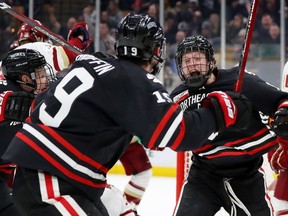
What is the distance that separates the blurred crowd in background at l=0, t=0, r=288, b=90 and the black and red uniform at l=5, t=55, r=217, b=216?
4.99 meters

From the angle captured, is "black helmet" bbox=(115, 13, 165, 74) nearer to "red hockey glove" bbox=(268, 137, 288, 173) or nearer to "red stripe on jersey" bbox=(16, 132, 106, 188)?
"red stripe on jersey" bbox=(16, 132, 106, 188)

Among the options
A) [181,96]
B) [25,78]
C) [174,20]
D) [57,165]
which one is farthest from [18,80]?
[174,20]

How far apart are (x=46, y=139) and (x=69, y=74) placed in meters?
0.22

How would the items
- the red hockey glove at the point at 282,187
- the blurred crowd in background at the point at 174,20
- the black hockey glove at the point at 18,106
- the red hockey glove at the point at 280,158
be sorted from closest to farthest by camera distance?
the black hockey glove at the point at 18,106, the red hockey glove at the point at 280,158, the red hockey glove at the point at 282,187, the blurred crowd in background at the point at 174,20

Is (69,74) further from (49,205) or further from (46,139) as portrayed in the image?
(49,205)

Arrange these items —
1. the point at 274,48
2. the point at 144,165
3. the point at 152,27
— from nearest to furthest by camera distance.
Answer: the point at 152,27 < the point at 144,165 < the point at 274,48

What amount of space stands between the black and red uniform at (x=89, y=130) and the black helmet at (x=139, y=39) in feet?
0.20

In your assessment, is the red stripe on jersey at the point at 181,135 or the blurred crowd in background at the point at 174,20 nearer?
the red stripe on jersey at the point at 181,135

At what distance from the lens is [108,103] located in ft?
7.23

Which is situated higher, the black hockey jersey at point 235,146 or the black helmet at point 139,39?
the black helmet at point 139,39

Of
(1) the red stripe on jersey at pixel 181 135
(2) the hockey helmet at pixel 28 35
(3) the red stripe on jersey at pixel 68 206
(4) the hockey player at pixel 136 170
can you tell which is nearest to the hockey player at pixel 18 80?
(3) the red stripe on jersey at pixel 68 206

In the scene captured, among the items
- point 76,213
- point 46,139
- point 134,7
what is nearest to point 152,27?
point 46,139

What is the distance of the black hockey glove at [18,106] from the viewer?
3.02m

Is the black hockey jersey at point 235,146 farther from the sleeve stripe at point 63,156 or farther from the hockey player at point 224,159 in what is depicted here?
the sleeve stripe at point 63,156
